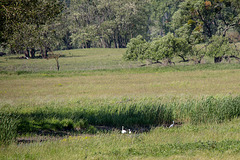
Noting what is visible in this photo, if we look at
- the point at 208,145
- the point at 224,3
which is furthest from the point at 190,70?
the point at 208,145

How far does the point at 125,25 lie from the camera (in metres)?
103

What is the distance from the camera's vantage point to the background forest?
50.2 feet

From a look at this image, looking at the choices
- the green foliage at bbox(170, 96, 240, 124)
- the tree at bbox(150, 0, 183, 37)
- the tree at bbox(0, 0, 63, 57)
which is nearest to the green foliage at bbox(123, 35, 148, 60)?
the tree at bbox(0, 0, 63, 57)

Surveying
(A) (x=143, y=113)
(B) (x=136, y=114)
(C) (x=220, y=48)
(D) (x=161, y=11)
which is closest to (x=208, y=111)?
(A) (x=143, y=113)

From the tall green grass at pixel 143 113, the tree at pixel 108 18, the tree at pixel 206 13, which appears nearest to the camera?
the tall green grass at pixel 143 113

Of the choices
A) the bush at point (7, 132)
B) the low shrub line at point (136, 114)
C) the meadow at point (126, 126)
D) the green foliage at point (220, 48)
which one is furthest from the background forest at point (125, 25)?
the bush at point (7, 132)

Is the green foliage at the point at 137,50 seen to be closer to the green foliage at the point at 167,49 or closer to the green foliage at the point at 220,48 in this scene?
the green foliage at the point at 167,49

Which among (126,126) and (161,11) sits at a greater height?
(161,11)

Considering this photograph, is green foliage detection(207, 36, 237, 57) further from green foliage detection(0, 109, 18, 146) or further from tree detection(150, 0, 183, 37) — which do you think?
tree detection(150, 0, 183, 37)

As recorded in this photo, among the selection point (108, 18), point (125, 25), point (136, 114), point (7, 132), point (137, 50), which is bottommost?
point (136, 114)

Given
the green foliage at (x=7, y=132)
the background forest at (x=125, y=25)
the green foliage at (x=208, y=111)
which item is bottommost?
the green foliage at (x=208, y=111)

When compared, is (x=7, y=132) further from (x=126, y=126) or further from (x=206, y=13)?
(x=206, y=13)

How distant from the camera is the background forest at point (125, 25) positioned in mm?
15297

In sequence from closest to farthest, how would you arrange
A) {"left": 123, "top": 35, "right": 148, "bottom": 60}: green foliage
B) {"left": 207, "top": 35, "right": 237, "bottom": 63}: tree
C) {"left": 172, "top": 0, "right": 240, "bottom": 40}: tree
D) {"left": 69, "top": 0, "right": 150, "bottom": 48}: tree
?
1. {"left": 207, "top": 35, "right": 237, "bottom": 63}: tree
2. {"left": 172, "top": 0, "right": 240, "bottom": 40}: tree
3. {"left": 123, "top": 35, "right": 148, "bottom": 60}: green foliage
4. {"left": 69, "top": 0, "right": 150, "bottom": 48}: tree
